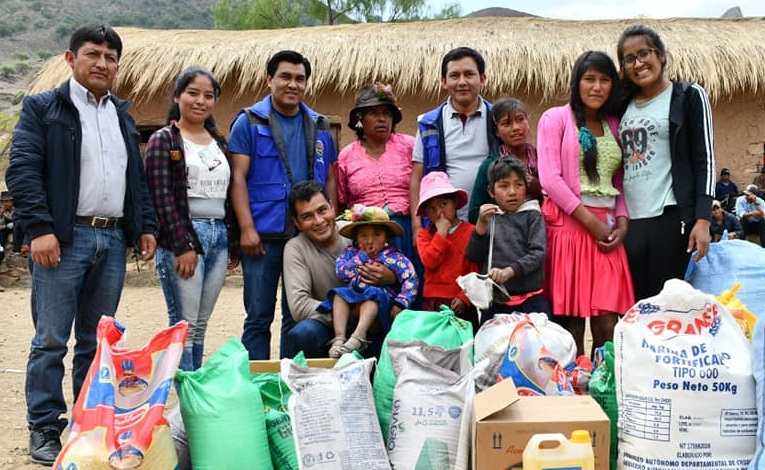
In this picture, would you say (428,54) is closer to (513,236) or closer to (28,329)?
(28,329)

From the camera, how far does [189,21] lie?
140ft

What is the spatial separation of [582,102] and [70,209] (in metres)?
2.21

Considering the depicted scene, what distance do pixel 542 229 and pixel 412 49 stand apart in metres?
5.78

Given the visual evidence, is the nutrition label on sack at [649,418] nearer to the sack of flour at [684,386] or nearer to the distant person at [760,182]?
the sack of flour at [684,386]

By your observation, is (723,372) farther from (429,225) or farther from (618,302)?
(429,225)

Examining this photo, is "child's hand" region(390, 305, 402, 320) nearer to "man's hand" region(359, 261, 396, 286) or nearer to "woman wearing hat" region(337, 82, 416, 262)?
"man's hand" region(359, 261, 396, 286)

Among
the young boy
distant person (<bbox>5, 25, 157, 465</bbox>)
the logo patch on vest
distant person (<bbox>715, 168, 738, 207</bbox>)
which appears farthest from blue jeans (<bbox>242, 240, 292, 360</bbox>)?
distant person (<bbox>715, 168, 738, 207</bbox>)

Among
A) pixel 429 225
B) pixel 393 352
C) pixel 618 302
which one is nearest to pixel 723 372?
pixel 618 302

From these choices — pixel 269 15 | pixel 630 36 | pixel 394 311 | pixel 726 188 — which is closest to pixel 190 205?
pixel 394 311

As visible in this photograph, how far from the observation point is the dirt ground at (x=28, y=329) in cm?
345

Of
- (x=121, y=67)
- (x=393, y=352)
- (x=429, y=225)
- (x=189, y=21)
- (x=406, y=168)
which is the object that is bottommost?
(x=393, y=352)

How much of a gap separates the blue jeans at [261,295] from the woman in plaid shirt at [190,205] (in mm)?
155

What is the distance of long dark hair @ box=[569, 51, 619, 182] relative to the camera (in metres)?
3.14

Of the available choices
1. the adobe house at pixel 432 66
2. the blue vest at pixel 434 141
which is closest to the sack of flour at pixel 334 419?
the blue vest at pixel 434 141
